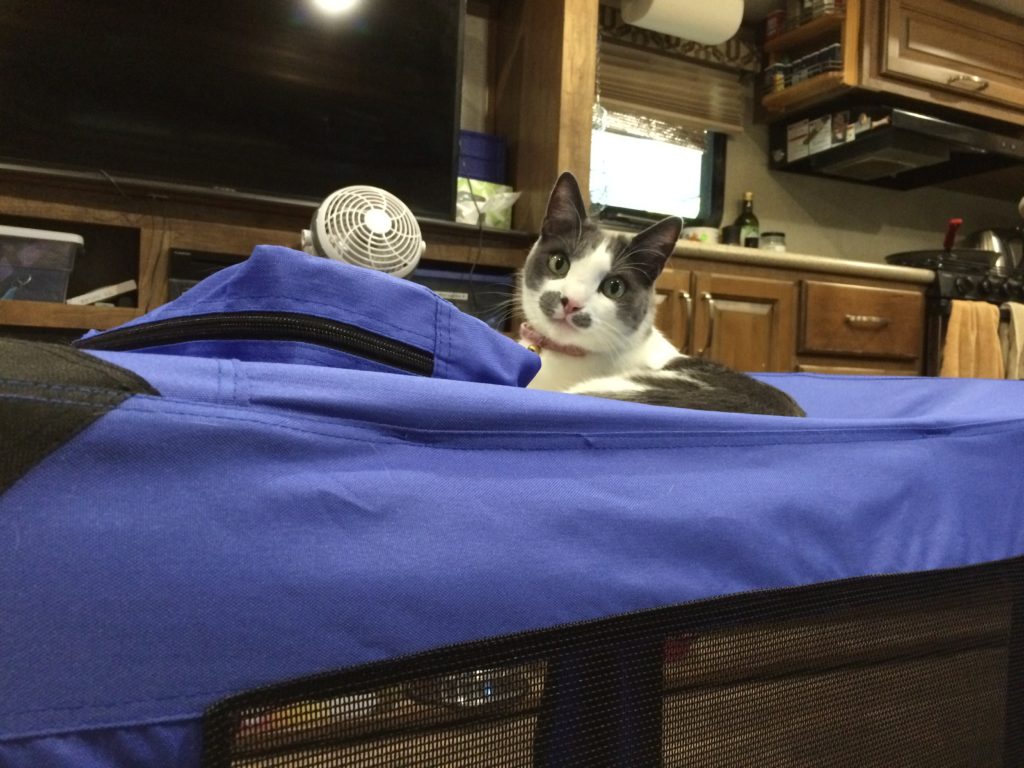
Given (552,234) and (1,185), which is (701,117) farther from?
(1,185)

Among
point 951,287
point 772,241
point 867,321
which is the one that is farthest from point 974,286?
point 772,241

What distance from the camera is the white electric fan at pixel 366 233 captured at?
1103 millimetres

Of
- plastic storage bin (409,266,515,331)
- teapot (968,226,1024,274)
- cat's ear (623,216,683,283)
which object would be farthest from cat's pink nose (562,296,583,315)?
teapot (968,226,1024,274)

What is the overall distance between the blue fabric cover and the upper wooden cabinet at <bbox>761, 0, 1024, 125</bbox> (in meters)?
2.30

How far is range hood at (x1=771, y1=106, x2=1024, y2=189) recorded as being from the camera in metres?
2.31

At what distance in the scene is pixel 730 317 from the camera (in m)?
2.04

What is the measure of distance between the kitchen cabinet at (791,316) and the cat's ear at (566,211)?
Answer: 0.94m

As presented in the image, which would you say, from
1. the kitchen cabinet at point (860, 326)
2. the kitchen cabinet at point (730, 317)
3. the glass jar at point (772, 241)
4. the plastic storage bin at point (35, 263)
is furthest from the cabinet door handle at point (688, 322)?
the plastic storage bin at point (35, 263)

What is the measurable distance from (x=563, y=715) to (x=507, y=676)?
0.14 ft

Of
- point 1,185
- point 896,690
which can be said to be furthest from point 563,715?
point 1,185

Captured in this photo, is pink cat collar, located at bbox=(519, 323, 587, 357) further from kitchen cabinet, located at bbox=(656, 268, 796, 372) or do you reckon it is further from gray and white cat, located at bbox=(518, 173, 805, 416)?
kitchen cabinet, located at bbox=(656, 268, 796, 372)

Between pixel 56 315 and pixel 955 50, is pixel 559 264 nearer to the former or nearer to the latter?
pixel 56 315

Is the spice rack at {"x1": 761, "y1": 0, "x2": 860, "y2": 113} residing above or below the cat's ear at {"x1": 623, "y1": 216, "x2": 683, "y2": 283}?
above

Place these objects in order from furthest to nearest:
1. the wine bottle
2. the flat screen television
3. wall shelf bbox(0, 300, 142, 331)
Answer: the wine bottle, the flat screen television, wall shelf bbox(0, 300, 142, 331)
